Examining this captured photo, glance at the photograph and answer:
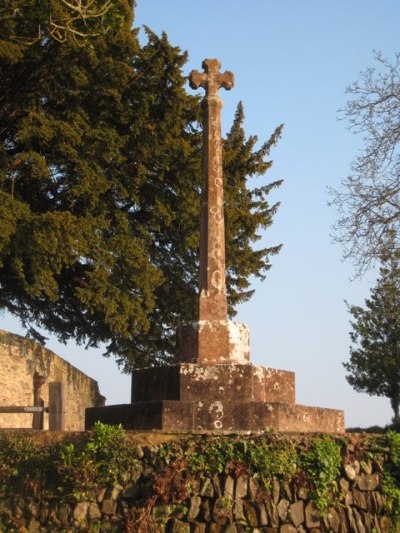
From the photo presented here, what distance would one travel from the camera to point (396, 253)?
32.7 ft

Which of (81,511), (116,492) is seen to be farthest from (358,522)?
(81,511)

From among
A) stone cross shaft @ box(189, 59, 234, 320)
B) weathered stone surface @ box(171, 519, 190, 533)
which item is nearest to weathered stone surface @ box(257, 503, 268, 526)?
weathered stone surface @ box(171, 519, 190, 533)

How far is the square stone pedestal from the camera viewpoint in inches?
285

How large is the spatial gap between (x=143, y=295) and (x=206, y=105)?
712 cm

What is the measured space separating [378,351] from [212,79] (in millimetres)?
23271

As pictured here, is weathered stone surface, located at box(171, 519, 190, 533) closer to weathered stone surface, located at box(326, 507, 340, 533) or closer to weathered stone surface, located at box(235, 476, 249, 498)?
weathered stone surface, located at box(235, 476, 249, 498)

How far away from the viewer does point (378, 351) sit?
99.5ft

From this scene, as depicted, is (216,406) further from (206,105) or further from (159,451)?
(206,105)

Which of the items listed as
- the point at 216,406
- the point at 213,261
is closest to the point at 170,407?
the point at 216,406

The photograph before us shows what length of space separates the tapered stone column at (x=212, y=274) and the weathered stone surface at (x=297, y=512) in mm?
1854

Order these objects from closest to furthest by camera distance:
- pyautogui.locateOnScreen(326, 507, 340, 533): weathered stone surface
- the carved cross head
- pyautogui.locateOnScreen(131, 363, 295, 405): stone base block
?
pyautogui.locateOnScreen(326, 507, 340, 533): weathered stone surface < pyautogui.locateOnScreen(131, 363, 295, 405): stone base block < the carved cross head

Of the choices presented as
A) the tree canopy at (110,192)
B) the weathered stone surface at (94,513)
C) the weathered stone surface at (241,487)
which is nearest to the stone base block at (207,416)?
the weathered stone surface at (241,487)

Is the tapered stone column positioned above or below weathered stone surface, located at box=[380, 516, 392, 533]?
above

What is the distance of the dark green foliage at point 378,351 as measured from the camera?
2966 cm
